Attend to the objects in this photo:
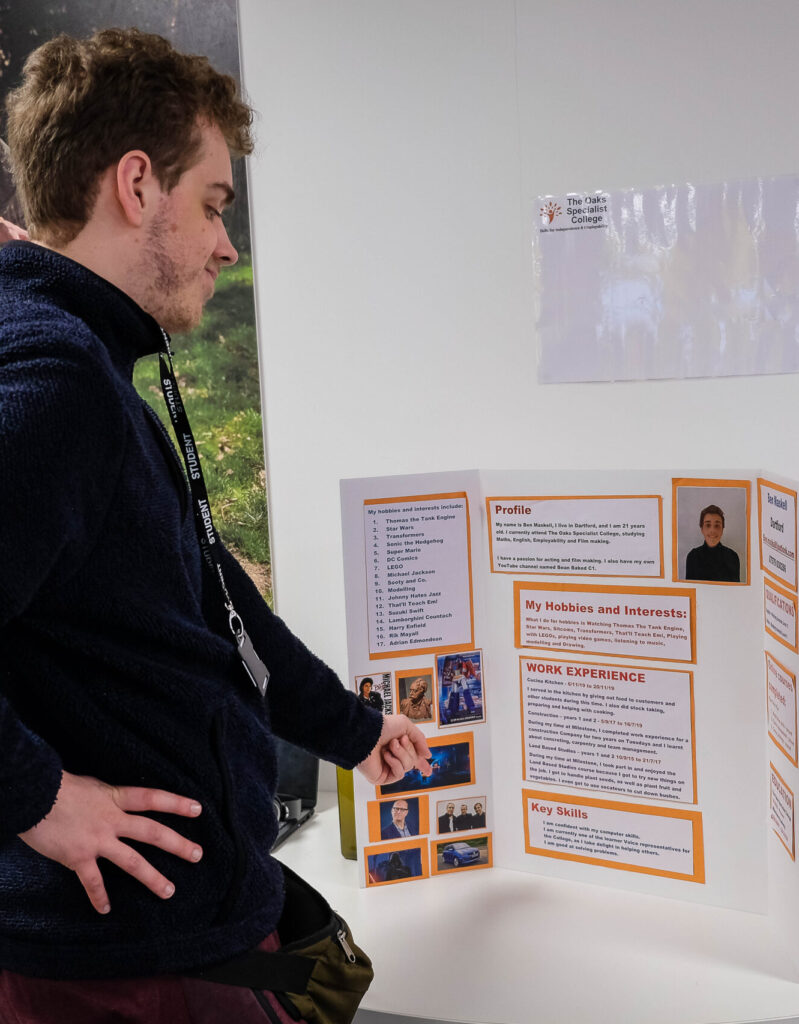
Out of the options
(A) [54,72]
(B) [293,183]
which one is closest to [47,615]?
(A) [54,72]

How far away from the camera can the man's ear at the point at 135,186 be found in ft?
2.79

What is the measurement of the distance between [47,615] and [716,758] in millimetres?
1010

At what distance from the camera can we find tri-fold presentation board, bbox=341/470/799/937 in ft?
4.62

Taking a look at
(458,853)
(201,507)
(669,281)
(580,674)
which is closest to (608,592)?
(580,674)

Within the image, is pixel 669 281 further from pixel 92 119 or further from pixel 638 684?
pixel 92 119

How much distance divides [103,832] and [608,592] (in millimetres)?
901

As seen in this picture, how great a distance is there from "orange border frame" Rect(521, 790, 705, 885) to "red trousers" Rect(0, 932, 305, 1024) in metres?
0.80

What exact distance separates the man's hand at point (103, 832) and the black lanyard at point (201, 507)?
151 mm

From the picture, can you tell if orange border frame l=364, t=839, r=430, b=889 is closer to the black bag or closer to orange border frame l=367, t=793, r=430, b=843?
orange border frame l=367, t=793, r=430, b=843

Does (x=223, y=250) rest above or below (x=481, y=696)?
above

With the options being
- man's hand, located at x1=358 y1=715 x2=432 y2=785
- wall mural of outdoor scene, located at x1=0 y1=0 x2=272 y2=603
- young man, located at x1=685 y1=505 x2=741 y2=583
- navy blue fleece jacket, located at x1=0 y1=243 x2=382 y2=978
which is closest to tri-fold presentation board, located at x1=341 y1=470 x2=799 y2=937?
young man, located at x1=685 y1=505 x2=741 y2=583

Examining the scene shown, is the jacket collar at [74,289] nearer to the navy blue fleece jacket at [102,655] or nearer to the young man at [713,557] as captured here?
the navy blue fleece jacket at [102,655]

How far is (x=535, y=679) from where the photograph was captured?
1.55 metres

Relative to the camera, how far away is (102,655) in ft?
2.59
